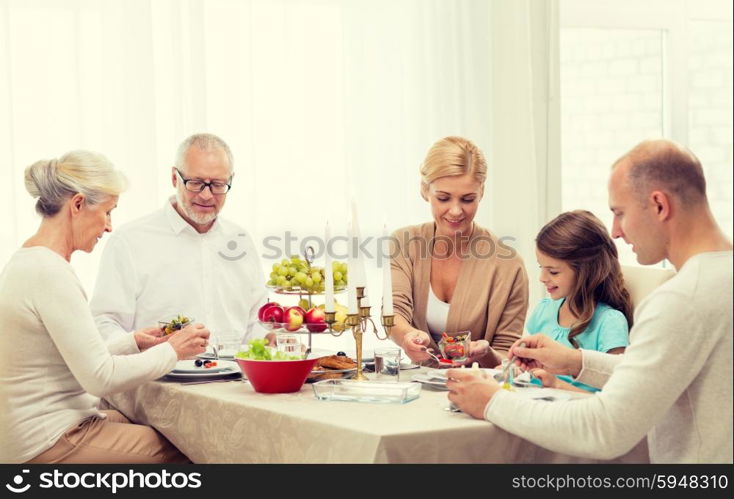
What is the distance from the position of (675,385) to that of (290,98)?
3057 millimetres

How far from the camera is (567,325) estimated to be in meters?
2.84

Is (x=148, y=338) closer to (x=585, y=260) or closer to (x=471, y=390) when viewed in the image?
(x=471, y=390)

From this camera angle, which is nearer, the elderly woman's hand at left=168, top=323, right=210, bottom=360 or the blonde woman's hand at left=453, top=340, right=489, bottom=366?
the elderly woman's hand at left=168, top=323, right=210, bottom=360

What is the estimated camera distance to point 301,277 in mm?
2713

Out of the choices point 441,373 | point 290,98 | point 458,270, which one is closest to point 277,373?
point 441,373

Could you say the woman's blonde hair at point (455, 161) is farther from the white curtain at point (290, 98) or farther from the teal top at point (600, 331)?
the white curtain at point (290, 98)

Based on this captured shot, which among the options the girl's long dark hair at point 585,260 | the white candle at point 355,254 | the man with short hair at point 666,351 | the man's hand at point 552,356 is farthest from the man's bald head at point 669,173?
the girl's long dark hair at point 585,260

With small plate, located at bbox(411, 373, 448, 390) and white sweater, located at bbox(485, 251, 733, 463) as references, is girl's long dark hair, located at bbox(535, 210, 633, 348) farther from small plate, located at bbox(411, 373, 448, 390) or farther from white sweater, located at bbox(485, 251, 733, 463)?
white sweater, located at bbox(485, 251, 733, 463)

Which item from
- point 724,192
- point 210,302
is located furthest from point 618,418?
point 724,192

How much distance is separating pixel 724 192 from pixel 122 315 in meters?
4.26

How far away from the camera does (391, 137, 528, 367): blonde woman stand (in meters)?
3.08

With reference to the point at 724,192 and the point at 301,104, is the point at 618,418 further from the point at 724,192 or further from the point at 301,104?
the point at 724,192

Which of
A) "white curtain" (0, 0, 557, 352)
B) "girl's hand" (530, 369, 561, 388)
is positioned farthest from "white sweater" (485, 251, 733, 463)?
"white curtain" (0, 0, 557, 352)

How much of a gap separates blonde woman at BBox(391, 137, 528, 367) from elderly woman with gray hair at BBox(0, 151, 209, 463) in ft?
2.99
